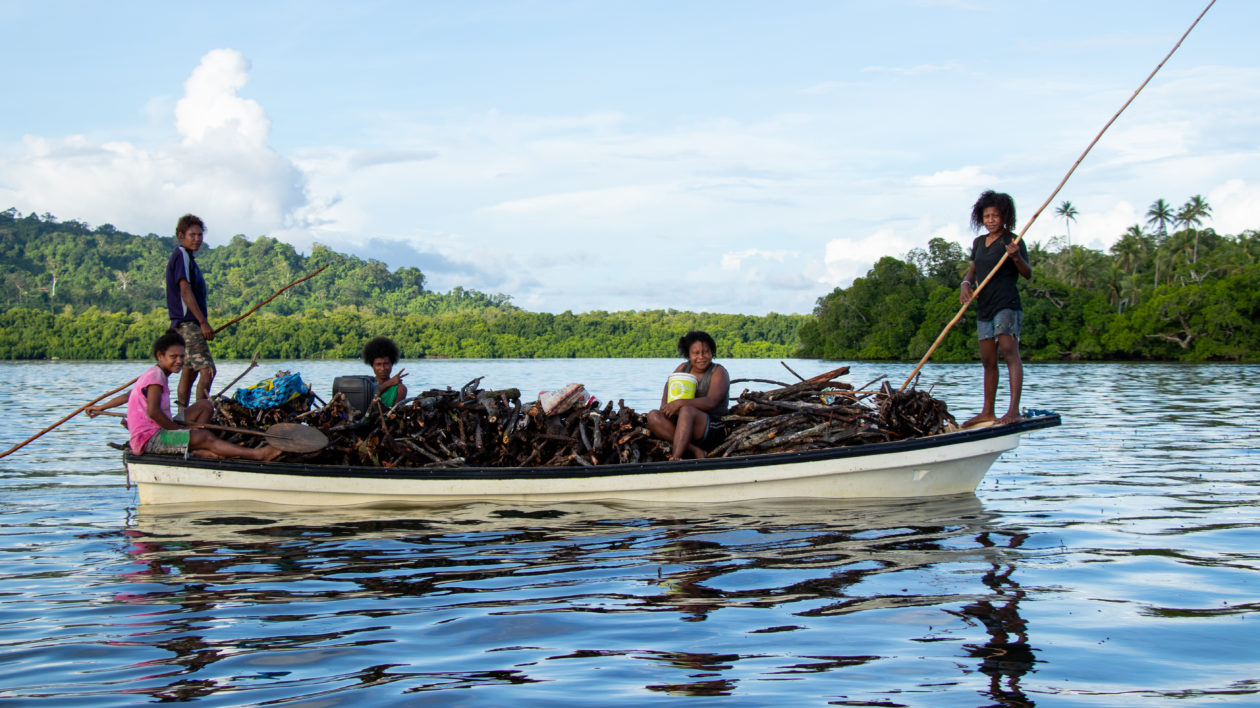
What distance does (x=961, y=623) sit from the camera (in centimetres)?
526

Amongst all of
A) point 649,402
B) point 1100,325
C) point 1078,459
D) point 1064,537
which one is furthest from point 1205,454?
point 1100,325

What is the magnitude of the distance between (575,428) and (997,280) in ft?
14.3

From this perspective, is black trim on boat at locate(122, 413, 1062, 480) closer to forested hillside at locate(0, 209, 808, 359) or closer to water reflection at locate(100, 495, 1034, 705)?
water reflection at locate(100, 495, 1034, 705)

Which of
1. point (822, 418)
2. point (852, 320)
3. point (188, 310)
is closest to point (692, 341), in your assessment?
point (822, 418)

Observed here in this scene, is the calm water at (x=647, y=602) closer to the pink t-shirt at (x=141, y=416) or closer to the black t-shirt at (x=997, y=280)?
the pink t-shirt at (x=141, y=416)

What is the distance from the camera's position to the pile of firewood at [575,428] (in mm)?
9305

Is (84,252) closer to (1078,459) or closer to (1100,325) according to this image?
(1100,325)

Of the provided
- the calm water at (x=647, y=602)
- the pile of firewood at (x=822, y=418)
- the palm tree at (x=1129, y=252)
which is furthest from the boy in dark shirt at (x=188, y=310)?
the palm tree at (x=1129, y=252)

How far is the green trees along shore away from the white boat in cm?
6887

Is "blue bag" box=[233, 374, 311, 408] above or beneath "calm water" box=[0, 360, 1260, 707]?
above

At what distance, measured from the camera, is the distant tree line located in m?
67.9

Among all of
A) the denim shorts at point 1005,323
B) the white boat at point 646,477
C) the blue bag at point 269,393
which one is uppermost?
the denim shorts at point 1005,323

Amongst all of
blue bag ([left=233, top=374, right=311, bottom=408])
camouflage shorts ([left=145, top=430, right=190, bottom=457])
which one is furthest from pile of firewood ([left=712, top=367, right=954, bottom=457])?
camouflage shorts ([left=145, top=430, right=190, bottom=457])

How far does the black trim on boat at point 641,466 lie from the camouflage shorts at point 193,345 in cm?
122
